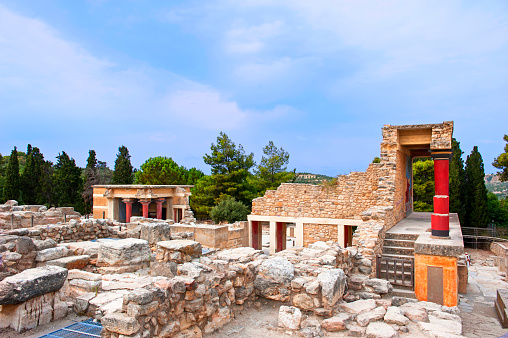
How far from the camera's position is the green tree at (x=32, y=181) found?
102ft

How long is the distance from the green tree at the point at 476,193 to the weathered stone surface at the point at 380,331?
25575 millimetres

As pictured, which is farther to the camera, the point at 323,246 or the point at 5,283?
the point at 323,246

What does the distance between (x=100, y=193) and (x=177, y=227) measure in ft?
39.6

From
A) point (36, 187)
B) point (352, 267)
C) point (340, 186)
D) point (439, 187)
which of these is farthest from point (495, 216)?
point (36, 187)

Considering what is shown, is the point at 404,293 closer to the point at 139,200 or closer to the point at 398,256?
the point at 398,256

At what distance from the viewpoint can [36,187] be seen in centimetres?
3164

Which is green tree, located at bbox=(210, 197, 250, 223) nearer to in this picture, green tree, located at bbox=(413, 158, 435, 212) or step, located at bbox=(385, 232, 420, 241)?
step, located at bbox=(385, 232, 420, 241)

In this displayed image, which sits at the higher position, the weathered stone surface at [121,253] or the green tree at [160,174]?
the green tree at [160,174]

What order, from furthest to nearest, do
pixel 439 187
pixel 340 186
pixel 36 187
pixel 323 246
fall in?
pixel 36 187 → pixel 340 186 → pixel 439 187 → pixel 323 246

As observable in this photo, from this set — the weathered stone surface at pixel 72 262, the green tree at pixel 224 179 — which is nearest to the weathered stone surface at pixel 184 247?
the weathered stone surface at pixel 72 262

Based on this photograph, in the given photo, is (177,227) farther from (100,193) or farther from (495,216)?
(495,216)

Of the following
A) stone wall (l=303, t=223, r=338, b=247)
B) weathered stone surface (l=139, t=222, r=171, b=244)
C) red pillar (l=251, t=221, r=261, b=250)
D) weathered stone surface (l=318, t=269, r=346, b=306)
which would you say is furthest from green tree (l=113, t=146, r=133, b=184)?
weathered stone surface (l=318, t=269, r=346, b=306)

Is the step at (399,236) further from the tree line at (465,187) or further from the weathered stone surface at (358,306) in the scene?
the tree line at (465,187)

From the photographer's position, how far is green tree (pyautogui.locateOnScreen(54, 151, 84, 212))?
3070cm
